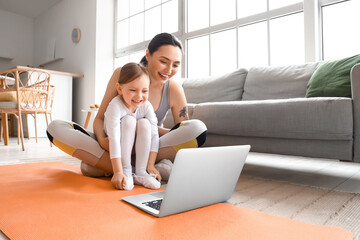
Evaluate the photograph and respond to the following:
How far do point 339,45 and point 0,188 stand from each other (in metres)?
2.64

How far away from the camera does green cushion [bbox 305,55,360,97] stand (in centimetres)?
148

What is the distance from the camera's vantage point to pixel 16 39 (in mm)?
5918

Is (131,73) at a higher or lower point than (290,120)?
higher

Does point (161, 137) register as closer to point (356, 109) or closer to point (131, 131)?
point (131, 131)

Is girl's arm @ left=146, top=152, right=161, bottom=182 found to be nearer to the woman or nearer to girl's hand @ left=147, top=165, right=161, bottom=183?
girl's hand @ left=147, top=165, right=161, bottom=183

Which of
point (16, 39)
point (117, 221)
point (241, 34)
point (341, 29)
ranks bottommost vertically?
point (117, 221)

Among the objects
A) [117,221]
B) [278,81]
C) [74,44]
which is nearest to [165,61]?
[117,221]

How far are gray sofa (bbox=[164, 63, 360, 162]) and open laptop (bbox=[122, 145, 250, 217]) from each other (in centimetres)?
56

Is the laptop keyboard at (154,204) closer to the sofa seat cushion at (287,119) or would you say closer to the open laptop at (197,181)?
the open laptop at (197,181)

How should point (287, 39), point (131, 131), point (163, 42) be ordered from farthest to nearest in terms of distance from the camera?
point (287, 39) < point (163, 42) < point (131, 131)

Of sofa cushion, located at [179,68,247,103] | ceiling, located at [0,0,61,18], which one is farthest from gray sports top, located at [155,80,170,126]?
ceiling, located at [0,0,61,18]

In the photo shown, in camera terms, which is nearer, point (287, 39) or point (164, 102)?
point (164, 102)

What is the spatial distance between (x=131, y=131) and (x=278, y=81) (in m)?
1.33

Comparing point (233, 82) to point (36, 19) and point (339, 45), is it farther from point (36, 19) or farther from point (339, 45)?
point (36, 19)
